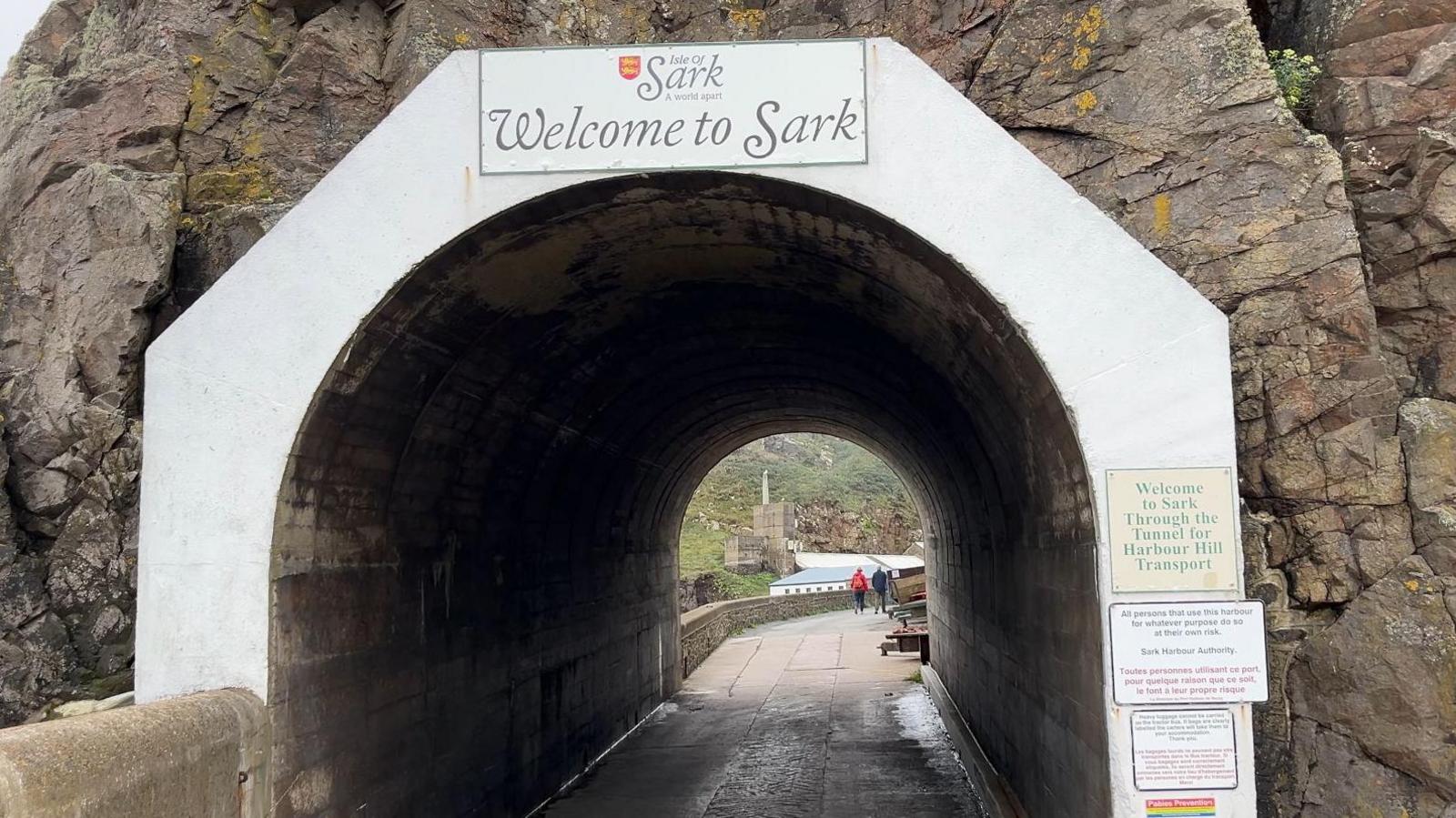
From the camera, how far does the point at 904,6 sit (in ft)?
30.5

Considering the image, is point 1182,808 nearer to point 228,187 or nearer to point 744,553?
point 228,187

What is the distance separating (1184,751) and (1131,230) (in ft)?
11.9

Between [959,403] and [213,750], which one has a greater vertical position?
[959,403]

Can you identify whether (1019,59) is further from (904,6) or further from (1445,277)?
(1445,277)

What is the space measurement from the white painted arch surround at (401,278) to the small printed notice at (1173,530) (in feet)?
0.21

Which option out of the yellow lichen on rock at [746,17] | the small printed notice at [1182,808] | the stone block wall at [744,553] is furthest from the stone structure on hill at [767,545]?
the small printed notice at [1182,808]

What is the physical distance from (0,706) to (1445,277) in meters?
9.62

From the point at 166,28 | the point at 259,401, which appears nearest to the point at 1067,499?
the point at 259,401

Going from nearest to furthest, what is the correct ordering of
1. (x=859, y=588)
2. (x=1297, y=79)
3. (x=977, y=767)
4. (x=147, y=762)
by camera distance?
(x=147, y=762) < (x=1297, y=79) < (x=977, y=767) < (x=859, y=588)

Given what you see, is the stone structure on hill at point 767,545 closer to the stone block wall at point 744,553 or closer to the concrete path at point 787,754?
the stone block wall at point 744,553

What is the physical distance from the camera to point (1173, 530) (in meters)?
5.08

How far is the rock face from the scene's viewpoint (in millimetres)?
6008

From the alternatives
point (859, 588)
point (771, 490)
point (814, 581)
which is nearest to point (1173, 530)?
point (859, 588)

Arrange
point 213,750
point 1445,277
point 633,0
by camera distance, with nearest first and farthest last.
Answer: point 213,750 → point 1445,277 → point 633,0
